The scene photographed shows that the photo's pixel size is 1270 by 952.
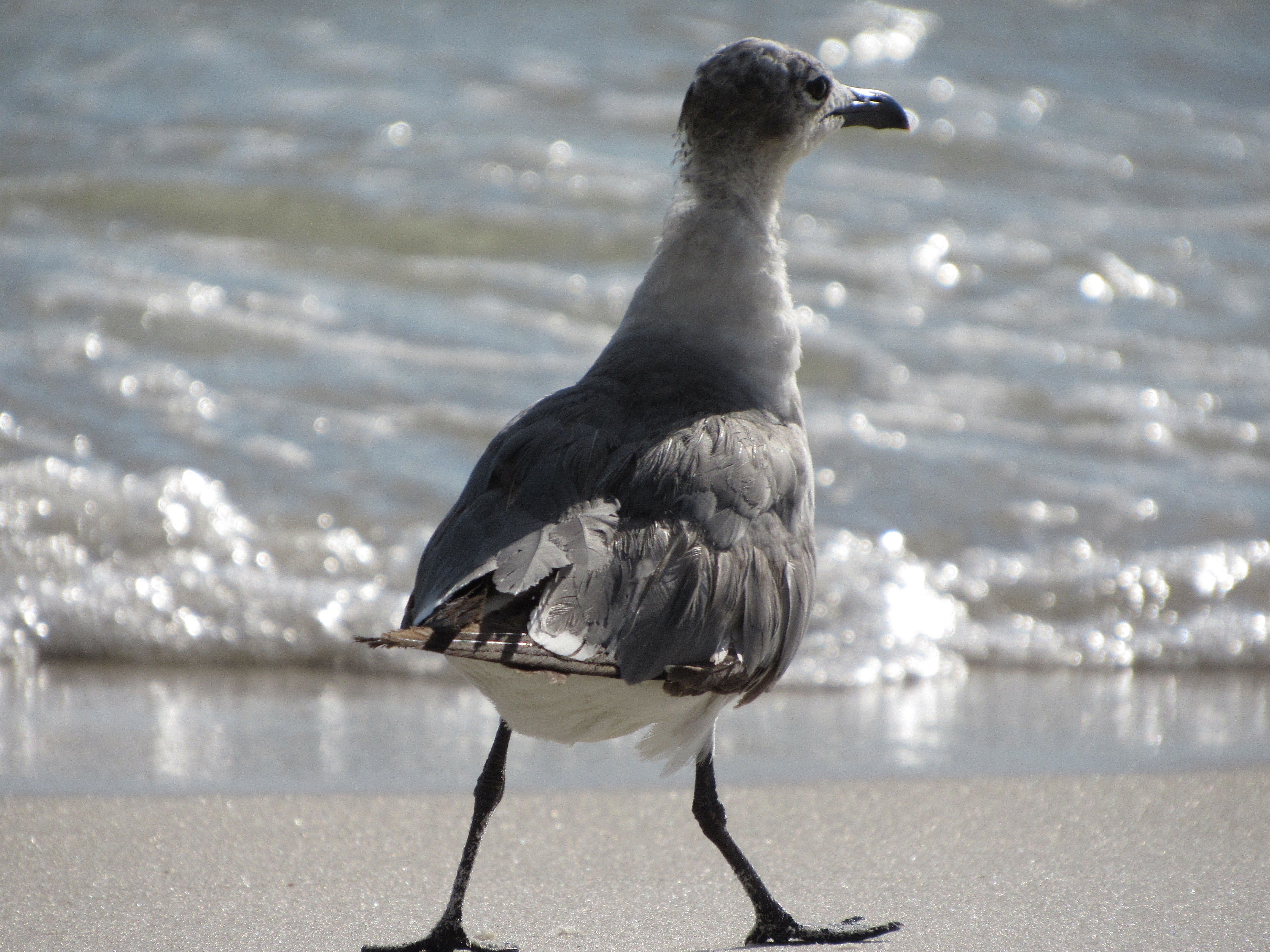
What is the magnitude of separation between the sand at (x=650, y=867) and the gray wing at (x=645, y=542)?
633mm

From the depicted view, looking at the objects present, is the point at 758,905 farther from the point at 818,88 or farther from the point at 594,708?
the point at 818,88

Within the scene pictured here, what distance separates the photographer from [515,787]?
3.62 meters

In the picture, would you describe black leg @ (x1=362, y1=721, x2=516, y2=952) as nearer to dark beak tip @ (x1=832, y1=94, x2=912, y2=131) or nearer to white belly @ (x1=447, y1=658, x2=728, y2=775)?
white belly @ (x1=447, y1=658, x2=728, y2=775)

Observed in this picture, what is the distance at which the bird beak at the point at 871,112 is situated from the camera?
354cm

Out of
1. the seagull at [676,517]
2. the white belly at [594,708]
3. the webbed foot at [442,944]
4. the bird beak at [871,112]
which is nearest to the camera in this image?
the seagull at [676,517]

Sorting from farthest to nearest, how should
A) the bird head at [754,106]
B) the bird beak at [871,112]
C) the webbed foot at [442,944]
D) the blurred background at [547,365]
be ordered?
the blurred background at [547,365], the bird beak at [871,112], the bird head at [754,106], the webbed foot at [442,944]

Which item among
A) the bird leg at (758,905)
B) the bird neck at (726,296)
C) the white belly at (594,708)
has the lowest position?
the bird leg at (758,905)

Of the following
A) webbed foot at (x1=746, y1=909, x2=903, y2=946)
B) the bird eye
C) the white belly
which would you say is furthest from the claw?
the bird eye

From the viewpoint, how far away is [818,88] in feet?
11.2

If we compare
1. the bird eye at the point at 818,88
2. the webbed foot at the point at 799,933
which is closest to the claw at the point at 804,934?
the webbed foot at the point at 799,933

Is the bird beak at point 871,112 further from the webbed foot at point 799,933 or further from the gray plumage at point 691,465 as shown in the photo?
the webbed foot at point 799,933

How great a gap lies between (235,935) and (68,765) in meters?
1.12

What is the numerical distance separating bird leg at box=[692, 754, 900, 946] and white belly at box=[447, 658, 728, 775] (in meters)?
0.15

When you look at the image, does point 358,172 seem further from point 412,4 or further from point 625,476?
point 625,476
